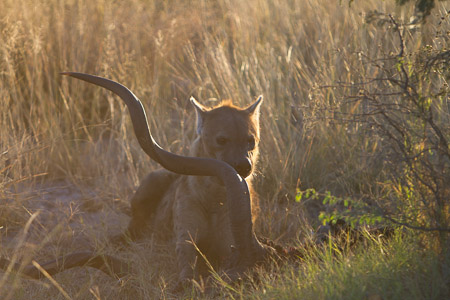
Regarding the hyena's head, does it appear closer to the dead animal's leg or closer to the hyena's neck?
the hyena's neck

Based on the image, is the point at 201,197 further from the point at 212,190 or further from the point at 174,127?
the point at 174,127

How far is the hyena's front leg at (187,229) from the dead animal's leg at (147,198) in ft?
1.96

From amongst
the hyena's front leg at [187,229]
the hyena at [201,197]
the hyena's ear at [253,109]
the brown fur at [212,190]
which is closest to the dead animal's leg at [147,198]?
the hyena at [201,197]

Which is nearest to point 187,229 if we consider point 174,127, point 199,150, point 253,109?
point 199,150

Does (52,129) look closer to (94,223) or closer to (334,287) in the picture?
(94,223)

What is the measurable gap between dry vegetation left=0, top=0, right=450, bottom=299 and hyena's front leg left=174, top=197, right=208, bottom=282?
21 centimetres

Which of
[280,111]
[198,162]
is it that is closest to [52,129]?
[280,111]

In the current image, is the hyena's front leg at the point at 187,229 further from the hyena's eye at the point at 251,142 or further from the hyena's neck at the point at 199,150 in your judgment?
the hyena's eye at the point at 251,142

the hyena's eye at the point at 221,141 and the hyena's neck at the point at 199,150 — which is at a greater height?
the hyena's eye at the point at 221,141

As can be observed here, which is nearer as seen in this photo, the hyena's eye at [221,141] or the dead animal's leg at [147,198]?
the hyena's eye at [221,141]

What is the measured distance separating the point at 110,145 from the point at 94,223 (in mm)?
1366

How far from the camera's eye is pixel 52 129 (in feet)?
21.3

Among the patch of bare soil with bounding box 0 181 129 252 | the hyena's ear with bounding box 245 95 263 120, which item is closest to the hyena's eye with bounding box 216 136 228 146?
the hyena's ear with bounding box 245 95 263 120

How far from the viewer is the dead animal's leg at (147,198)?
517cm
